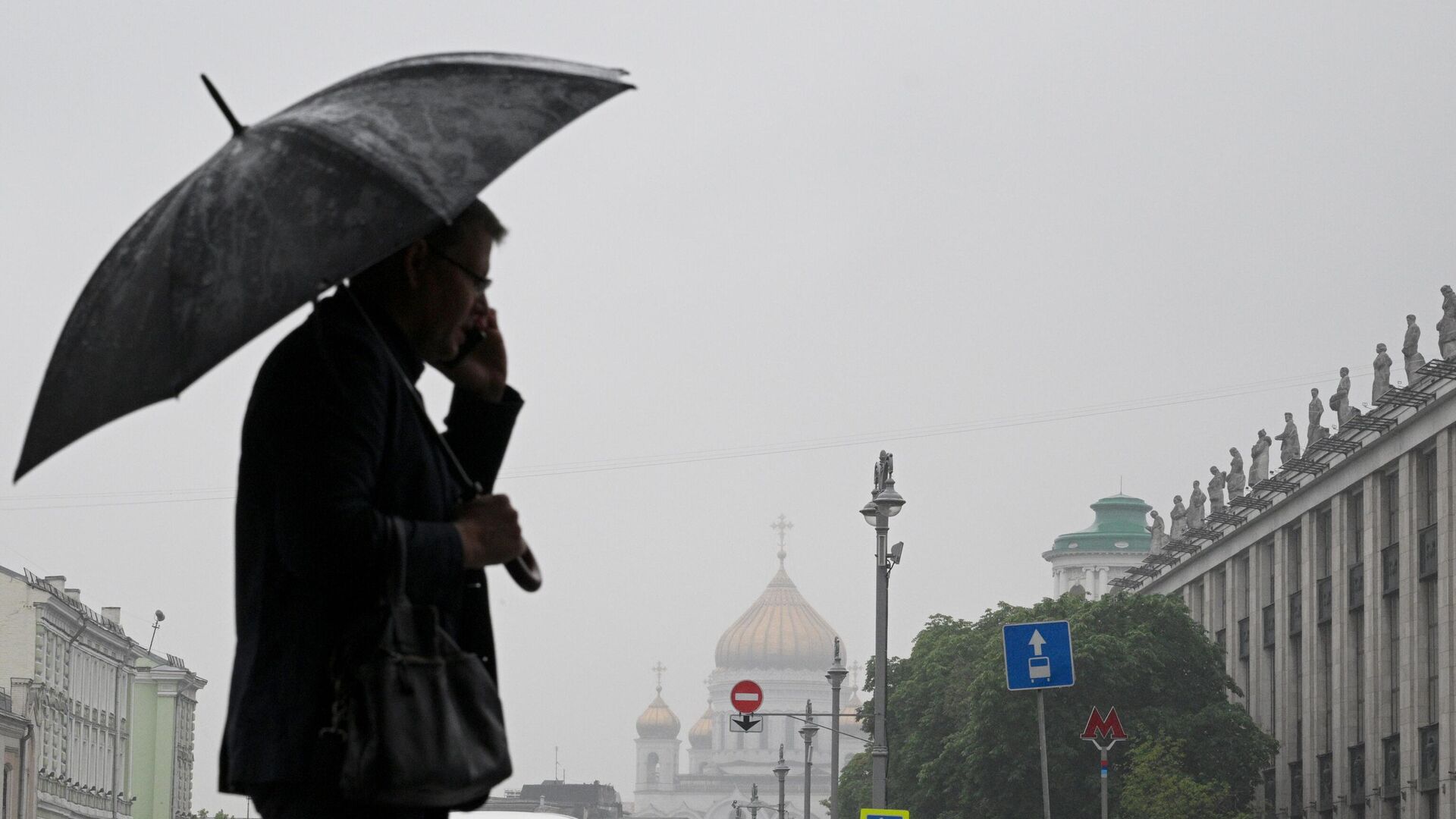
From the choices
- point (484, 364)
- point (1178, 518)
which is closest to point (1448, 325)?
point (1178, 518)

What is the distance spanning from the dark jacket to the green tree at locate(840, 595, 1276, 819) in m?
49.9

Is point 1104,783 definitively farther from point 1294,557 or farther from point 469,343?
point 1294,557

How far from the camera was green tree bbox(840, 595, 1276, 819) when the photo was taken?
5422cm

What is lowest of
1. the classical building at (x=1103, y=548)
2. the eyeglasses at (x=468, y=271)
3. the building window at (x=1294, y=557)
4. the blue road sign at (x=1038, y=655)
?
the eyeglasses at (x=468, y=271)

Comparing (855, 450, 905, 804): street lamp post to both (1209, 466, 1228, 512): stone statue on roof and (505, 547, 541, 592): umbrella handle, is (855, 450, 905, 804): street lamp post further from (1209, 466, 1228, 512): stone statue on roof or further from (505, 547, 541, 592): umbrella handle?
(1209, 466, 1228, 512): stone statue on roof

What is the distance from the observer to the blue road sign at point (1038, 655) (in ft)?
93.4

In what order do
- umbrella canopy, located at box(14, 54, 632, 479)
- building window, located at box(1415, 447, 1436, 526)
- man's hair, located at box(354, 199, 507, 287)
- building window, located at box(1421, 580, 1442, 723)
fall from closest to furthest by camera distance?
1. umbrella canopy, located at box(14, 54, 632, 479)
2. man's hair, located at box(354, 199, 507, 287)
3. building window, located at box(1421, 580, 1442, 723)
4. building window, located at box(1415, 447, 1436, 526)

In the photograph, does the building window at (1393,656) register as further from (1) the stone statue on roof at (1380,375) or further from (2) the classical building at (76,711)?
(2) the classical building at (76,711)

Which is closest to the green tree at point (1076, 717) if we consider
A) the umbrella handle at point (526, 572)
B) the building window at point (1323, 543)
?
the building window at point (1323, 543)

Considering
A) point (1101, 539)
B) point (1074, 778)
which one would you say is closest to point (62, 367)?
point (1074, 778)

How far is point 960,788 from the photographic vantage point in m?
58.0

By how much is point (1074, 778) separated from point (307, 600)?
165 ft

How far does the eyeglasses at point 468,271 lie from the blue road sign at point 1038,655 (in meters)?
24.1

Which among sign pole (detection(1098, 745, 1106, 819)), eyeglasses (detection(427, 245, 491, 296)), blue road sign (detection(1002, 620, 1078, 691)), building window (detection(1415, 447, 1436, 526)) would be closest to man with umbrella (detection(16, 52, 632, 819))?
eyeglasses (detection(427, 245, 491, 296))
